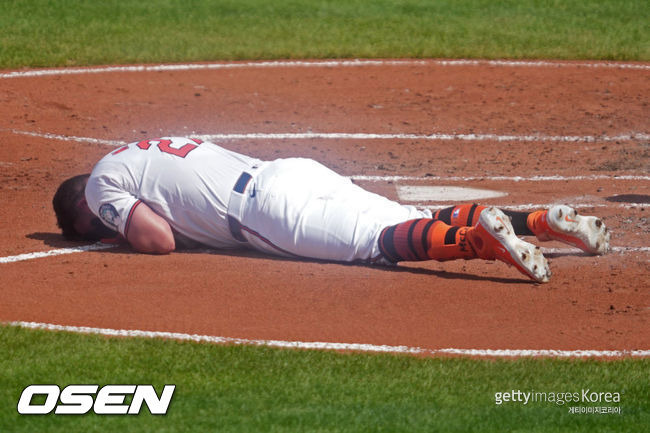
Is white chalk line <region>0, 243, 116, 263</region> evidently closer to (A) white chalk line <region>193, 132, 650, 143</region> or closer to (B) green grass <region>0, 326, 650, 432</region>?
(B) green grass <region>0, 326, 650, 432</region>

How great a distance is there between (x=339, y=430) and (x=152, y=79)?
9029 millimetres

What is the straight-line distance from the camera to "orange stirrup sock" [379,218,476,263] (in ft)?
22.4

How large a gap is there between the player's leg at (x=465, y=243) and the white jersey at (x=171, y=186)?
1202mm

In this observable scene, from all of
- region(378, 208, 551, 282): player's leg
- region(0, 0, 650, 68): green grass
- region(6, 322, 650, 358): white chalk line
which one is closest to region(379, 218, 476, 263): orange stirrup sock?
region(378, 208, 551, 282): player's leg

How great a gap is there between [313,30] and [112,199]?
8881 millimetres

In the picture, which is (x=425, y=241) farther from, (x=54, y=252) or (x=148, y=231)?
(x=54, y=252)

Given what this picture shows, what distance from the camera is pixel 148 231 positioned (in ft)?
24.1

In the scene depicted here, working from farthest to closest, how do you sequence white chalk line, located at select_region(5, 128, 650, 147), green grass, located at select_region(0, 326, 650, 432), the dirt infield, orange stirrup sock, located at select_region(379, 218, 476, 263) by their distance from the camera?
white chalk line, located at select_region(5, 128, 650, 147)
orange stirrup sock, located at select_region(379, 218, 476, 263)
the dirt infield
green grass, located at select_region(0, 326, 650, 432)

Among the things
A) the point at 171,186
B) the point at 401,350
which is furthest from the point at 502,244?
the point at 171,186

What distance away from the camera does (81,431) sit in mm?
4980

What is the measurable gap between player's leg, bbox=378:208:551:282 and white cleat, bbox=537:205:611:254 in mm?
287

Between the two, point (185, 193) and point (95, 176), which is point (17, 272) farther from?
point (185, 193)

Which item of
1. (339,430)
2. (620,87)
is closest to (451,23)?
(620,87)

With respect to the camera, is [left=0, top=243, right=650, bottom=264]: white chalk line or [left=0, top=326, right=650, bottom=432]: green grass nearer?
[left=0, top=326, right=650, bottom=432]: green grass
